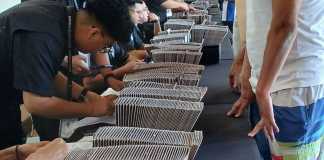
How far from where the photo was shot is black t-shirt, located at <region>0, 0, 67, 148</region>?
116 centimetres

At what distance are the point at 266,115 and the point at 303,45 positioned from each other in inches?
7.0

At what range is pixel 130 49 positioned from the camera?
2.22 metres

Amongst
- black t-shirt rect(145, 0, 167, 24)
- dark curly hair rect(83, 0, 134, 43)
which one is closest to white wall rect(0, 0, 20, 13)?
black t-shirt rect(145, 0, 167, 24)

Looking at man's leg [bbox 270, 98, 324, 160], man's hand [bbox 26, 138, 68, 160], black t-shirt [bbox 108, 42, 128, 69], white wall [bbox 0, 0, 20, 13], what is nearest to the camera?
man's hand [bbox 26, 138, 68, 160]

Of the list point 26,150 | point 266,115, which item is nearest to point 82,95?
point 26,150

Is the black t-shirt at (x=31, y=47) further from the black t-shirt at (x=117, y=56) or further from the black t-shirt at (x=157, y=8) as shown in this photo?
the black t-shirt at (x=157, y=8)

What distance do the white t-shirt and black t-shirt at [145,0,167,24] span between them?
6.06 ft

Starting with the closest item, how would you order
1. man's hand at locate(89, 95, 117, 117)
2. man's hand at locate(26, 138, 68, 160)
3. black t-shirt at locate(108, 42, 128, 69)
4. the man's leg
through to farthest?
1. man's hand at locate(26, 138, 68, 160)
2. the man's leg
3. man's hand at locate(89, 95, 117, 117)
4. black t-shirt at locate(108, 42, 128, 69)

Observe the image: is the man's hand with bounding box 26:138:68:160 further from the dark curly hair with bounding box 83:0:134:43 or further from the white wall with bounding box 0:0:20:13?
the white wall with bounding box 0:0:20:13

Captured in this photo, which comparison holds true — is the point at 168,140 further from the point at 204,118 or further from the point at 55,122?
the point at 55,122

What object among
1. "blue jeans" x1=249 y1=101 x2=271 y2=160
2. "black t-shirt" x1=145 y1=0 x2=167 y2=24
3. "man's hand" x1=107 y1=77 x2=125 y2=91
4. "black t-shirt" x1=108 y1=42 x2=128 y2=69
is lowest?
"blue jeans" x1=249 y1=101 x2=271 y2=160

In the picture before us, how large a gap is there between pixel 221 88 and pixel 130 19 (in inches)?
18.7

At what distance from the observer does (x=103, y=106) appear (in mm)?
1223

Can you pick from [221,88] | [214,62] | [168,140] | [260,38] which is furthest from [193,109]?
[214,62]
